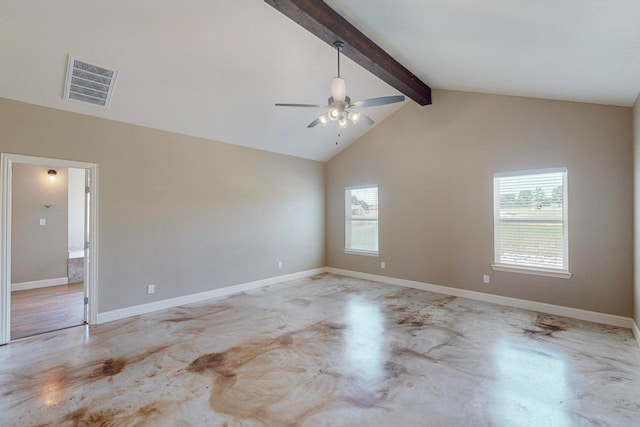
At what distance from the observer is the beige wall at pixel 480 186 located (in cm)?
384

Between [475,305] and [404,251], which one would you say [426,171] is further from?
[475,305]

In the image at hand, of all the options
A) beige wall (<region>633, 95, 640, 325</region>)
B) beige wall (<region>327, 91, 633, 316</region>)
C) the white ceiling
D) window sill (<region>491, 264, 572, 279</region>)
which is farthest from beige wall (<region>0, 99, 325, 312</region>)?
beige wall (<region>633, 95, 640, 325</region>)

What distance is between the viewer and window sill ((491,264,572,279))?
4.19m

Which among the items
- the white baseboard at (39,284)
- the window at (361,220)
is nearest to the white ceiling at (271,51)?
the window at (361,220)

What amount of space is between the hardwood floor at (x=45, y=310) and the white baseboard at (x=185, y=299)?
40 centimetres

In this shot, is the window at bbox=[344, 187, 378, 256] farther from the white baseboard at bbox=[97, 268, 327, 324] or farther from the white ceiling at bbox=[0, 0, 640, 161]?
the white ceiling at bbox=[0, 0, 640, 161]

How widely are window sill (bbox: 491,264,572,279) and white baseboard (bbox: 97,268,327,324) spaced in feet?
12.8

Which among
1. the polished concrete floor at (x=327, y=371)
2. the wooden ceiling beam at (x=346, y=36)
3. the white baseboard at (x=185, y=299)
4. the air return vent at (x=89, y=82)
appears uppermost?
the wooden ceiling beam at (x=346, y=36)

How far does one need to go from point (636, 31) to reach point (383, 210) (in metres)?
4.42

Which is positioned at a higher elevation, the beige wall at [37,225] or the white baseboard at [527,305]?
the beige wall at [37,225]

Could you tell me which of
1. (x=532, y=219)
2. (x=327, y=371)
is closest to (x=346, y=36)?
(x=327, y=371)

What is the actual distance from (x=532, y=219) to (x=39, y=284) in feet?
29.3

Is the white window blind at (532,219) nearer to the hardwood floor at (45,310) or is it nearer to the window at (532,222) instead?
the window at (532,222)

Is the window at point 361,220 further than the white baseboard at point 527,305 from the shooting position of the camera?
Yes
